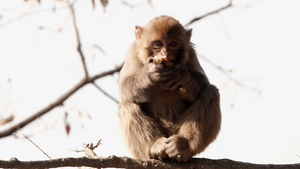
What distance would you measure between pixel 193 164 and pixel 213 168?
314mm

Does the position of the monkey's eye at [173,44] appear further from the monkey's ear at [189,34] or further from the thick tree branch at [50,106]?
the thick tree branch at [50,106]

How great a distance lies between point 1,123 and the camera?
754 centimetres

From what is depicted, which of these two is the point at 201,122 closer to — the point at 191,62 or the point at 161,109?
the point at 161,109

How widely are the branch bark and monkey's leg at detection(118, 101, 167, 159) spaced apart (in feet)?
1.53

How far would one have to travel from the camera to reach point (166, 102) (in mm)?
6395

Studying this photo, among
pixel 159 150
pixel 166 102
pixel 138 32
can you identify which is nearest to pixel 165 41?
pixel 138 32

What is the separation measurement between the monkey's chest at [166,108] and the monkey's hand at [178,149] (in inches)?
22.4

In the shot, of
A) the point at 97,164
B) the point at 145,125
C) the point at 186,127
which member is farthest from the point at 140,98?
the point at 97,164

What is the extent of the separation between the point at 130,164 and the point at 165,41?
6.93 feet

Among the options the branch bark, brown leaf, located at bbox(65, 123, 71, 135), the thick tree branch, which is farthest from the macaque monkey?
brown leaf, located at bbox(65, 123, 71, 135)

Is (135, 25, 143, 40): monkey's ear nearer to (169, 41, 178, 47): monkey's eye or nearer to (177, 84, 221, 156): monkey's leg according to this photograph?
(169, 41, 178, 47): monkey's eye

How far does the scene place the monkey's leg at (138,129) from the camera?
19.8ft

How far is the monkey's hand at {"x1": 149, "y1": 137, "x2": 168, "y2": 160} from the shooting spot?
18.8 feet

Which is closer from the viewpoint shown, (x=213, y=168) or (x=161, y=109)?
(x=213, y=168)
